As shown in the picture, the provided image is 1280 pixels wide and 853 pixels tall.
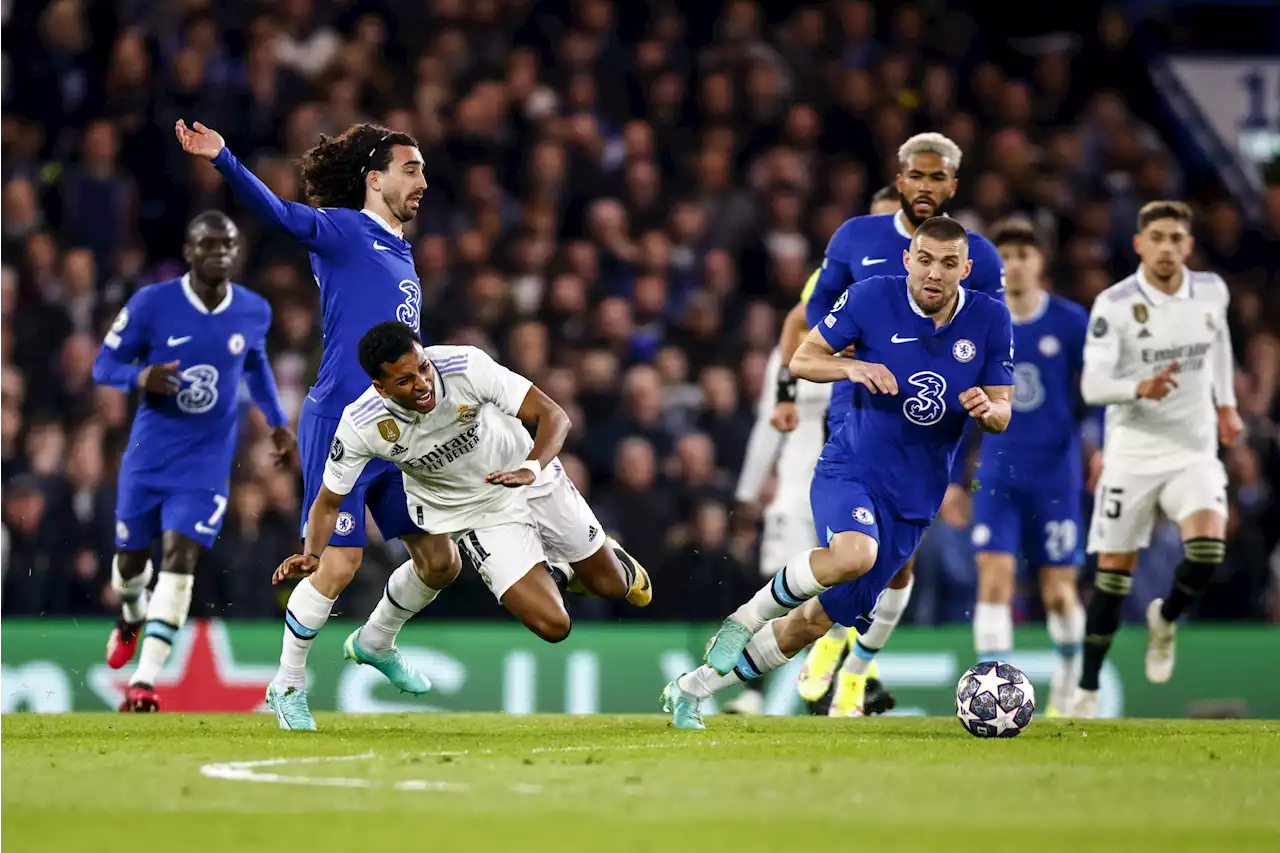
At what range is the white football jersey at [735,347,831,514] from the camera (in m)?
11.0

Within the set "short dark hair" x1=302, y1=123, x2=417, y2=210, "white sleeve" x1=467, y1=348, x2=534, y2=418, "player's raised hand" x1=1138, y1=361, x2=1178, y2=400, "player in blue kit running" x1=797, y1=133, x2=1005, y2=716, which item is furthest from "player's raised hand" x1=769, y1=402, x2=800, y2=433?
"short dark hair" x1=302, y1=123, x2=417, y2=210

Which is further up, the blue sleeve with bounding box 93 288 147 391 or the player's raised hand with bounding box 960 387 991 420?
the blue sleeve with bounding box 93 288 147 391

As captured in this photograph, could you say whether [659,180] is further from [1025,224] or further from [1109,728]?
[1109,728]

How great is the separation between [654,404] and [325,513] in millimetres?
5979

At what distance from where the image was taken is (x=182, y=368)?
1027cm

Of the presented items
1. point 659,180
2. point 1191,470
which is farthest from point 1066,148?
point 1191,470

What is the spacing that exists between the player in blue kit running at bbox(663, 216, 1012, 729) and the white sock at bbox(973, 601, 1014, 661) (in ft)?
8.69

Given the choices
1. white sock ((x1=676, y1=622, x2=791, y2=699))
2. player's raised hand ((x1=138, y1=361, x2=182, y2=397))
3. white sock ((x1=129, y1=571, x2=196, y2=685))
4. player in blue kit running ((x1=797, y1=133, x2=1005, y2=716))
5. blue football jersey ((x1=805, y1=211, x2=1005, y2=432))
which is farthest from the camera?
white sock ((x1=129, y1=571, x2=196, y2=685))

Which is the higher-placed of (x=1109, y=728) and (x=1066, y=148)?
(x=1066, y=148)

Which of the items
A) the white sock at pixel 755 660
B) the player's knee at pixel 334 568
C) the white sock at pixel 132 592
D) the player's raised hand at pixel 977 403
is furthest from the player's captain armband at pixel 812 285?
the white sock at pixel 132 592

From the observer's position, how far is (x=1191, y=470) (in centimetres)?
1034

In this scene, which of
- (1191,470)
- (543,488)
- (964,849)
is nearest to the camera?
(964,849)

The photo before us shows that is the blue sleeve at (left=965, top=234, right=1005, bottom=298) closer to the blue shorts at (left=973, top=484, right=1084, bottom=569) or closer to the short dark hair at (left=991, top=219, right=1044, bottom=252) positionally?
the short dark hair at (left=991, top=219, right=1044, bottom=252)

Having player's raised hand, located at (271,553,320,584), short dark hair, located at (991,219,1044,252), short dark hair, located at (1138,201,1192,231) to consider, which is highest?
short dark hair, located at (1138,201,1192,231)
